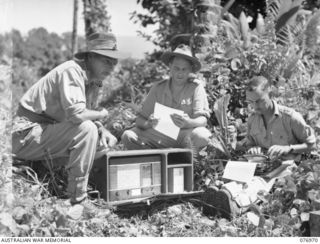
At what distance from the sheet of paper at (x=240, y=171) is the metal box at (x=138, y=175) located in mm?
411

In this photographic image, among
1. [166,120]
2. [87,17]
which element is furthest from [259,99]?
[87,17]

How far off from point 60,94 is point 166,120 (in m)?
1.13

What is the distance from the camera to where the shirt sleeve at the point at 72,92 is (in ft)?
12.8

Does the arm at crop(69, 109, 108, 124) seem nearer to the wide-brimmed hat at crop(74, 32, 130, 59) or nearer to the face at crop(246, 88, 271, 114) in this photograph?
the wide-brimmed hat at crop(74, 32, 130, 59)

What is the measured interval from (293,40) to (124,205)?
4.95 m

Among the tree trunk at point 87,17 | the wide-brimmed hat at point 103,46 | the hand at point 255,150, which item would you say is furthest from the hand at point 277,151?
the tree trunk at point 87,17

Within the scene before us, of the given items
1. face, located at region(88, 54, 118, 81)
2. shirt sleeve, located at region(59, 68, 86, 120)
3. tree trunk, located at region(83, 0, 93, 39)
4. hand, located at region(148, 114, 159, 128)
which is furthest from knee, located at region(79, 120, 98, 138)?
tree trunk, located at region(83, 0, 93, 39)

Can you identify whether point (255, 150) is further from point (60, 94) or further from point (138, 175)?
point (60, 94)

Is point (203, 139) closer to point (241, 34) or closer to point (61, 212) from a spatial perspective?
point (61, 212)

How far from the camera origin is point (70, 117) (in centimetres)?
394

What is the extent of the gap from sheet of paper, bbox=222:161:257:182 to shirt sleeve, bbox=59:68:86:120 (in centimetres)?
144

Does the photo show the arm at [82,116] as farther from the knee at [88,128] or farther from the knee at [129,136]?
the knee at [129,136]

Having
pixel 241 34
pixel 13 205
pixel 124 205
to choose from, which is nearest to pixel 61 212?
pixel 13 205

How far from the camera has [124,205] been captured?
A: 4.21m
